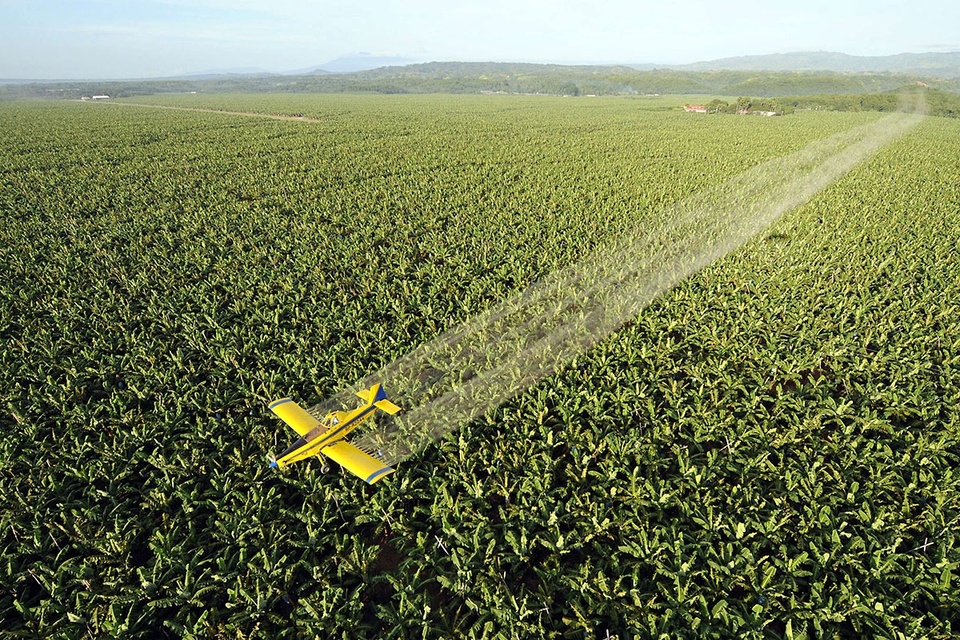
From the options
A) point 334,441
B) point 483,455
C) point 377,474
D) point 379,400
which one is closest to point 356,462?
point 377,474

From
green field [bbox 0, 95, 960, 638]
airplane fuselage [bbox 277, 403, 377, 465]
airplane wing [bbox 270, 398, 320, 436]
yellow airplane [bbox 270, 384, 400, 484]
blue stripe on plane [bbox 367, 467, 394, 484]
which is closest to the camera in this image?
green field [bbox 0, 95, 960, 638]

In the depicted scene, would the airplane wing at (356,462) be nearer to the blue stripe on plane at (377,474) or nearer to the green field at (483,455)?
the blue stripe on plane at (377,474)

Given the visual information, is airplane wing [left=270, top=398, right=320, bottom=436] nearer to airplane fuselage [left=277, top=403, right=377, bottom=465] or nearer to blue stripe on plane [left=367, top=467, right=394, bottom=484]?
airplane fuselage [left=277, top=403, right=377, bottom=465]

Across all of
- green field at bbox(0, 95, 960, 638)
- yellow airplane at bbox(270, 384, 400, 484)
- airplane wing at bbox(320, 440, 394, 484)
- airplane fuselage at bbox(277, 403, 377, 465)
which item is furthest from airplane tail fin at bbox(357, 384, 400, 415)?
green field at bbox(0, 95, 960, 638)

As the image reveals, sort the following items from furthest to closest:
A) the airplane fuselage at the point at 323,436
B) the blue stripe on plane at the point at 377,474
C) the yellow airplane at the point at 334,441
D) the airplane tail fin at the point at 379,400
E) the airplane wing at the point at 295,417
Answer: the airplane tail fin at the point at 379,400
the airplane wing at the point at 295,417
the airplane fuselage at the point at 323,436
the yellow airplane at the point at 334,441
the blue stripe on plane at the point at 377,474

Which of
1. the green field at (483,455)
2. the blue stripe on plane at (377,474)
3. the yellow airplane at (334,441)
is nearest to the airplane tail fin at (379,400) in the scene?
the yellow airplane at (334,441)

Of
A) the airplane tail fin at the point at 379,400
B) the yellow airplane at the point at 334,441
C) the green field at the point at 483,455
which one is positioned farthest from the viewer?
the airplane tail fin at the point at 379,400

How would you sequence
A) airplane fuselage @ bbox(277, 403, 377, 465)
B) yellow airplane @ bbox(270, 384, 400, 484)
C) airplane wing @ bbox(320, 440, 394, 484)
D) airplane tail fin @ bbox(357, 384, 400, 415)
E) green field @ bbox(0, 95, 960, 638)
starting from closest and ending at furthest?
green field @ bbox(0, 95, 960, 638), airplane wing @ bbox(320, 440, 394, 484), yellow airplane @ bbox(270, 384, 400, 484), airplane fuselage @ bbox(277, 403, 377, 465), airplane tail fin @ bbox(357, 384, 400, 415)

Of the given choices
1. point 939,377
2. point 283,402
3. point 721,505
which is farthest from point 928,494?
point 283,402

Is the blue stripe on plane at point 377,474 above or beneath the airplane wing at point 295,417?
beneath
